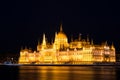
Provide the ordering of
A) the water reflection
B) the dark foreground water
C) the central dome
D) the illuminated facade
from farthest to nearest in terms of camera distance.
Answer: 1. the central dome
2. the illuminated facade
3. the water reflection
4. the dark foreground water

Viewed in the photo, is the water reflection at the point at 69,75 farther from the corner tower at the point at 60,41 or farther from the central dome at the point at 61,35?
the central dome at the point at 61,35

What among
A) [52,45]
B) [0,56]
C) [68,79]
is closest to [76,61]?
[52,45]

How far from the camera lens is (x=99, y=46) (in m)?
150

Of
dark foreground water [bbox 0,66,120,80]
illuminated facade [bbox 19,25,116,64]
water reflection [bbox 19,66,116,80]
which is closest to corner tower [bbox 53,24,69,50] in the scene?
illuminated facade [bbox 19,25,116,64]

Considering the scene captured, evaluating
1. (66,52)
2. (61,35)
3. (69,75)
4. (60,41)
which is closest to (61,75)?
(69,75)

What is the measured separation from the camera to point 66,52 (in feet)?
515

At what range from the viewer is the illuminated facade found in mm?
148000

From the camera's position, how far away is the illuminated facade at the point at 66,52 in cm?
14800

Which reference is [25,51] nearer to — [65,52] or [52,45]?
[52,45]

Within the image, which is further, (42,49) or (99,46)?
(42,49)

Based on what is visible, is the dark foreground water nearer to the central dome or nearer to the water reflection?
the water reflection

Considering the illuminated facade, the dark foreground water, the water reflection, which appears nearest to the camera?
the dark foreground water

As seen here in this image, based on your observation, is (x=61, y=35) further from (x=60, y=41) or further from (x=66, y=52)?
(x=66, y=52)

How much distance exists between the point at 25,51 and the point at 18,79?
120 meters
